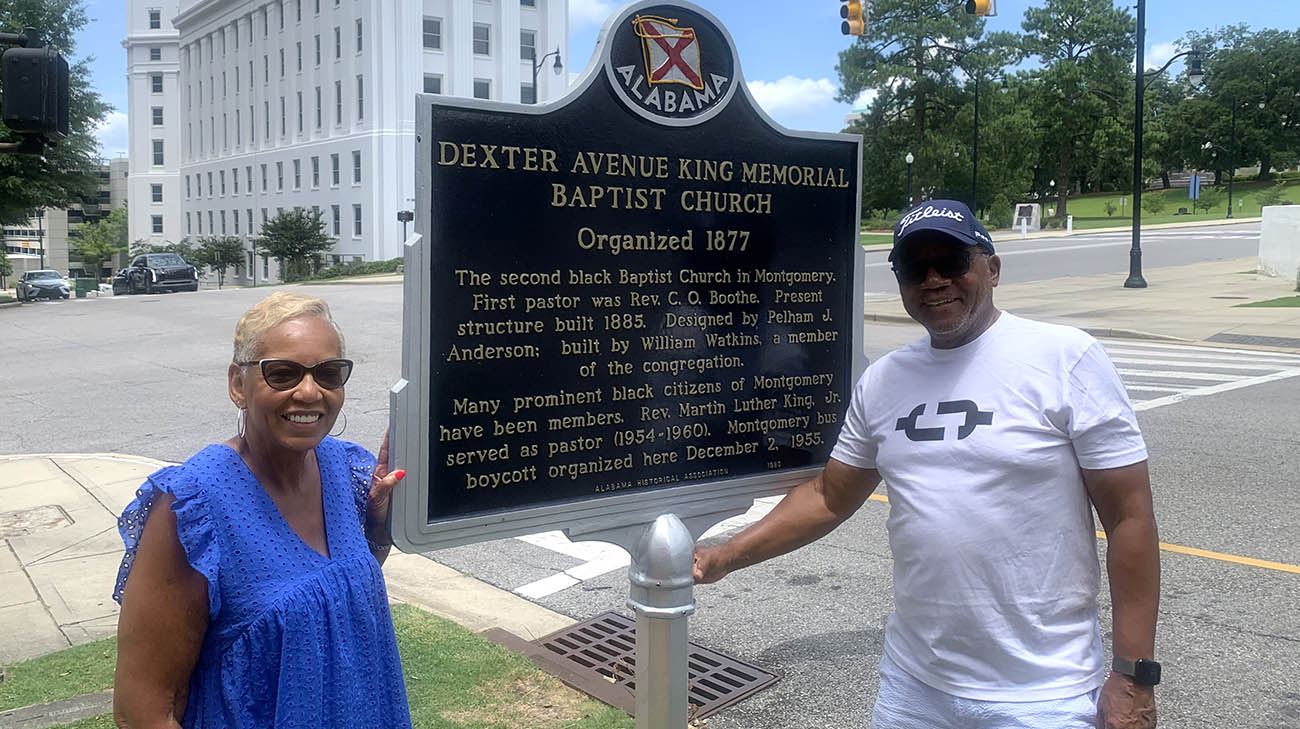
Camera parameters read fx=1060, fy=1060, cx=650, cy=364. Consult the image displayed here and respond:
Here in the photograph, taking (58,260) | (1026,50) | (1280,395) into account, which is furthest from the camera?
(58,260)

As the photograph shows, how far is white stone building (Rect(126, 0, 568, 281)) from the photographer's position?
5041cm

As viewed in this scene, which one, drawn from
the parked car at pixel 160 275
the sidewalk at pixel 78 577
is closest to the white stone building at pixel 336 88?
the parked car at pixel 160 275

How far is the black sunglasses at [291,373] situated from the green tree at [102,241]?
105294mm

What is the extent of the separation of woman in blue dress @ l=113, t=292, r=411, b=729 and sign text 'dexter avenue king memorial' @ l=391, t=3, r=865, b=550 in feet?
1.38

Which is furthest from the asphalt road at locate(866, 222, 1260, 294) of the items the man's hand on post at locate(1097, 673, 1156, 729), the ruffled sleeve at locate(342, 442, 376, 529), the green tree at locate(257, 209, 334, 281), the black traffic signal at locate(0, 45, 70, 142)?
the green tree at locate(257, 209, 334, 281)

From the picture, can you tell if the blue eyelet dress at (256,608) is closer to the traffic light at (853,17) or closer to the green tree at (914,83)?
the traffic light at (853,17)

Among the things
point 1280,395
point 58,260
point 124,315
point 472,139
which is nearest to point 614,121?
point 472,139

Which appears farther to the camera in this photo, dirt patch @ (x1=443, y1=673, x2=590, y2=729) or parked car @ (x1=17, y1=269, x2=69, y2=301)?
parked car @ (x1=17, y1=269, x2=69, y2=301)

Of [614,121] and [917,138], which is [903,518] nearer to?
[614,121]

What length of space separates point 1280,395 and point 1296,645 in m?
7.44

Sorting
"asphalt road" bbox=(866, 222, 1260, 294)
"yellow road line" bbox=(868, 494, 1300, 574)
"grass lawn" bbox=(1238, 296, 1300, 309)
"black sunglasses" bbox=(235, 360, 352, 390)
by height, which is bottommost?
"yellow road line" bbox=(868, 494, 1300, 574)

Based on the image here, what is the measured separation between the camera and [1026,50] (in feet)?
215

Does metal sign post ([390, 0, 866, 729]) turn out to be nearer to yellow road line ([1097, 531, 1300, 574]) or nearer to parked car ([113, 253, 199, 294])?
yellow road line ([1097, 531, 1300, 574])

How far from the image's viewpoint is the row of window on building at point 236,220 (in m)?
52.8
